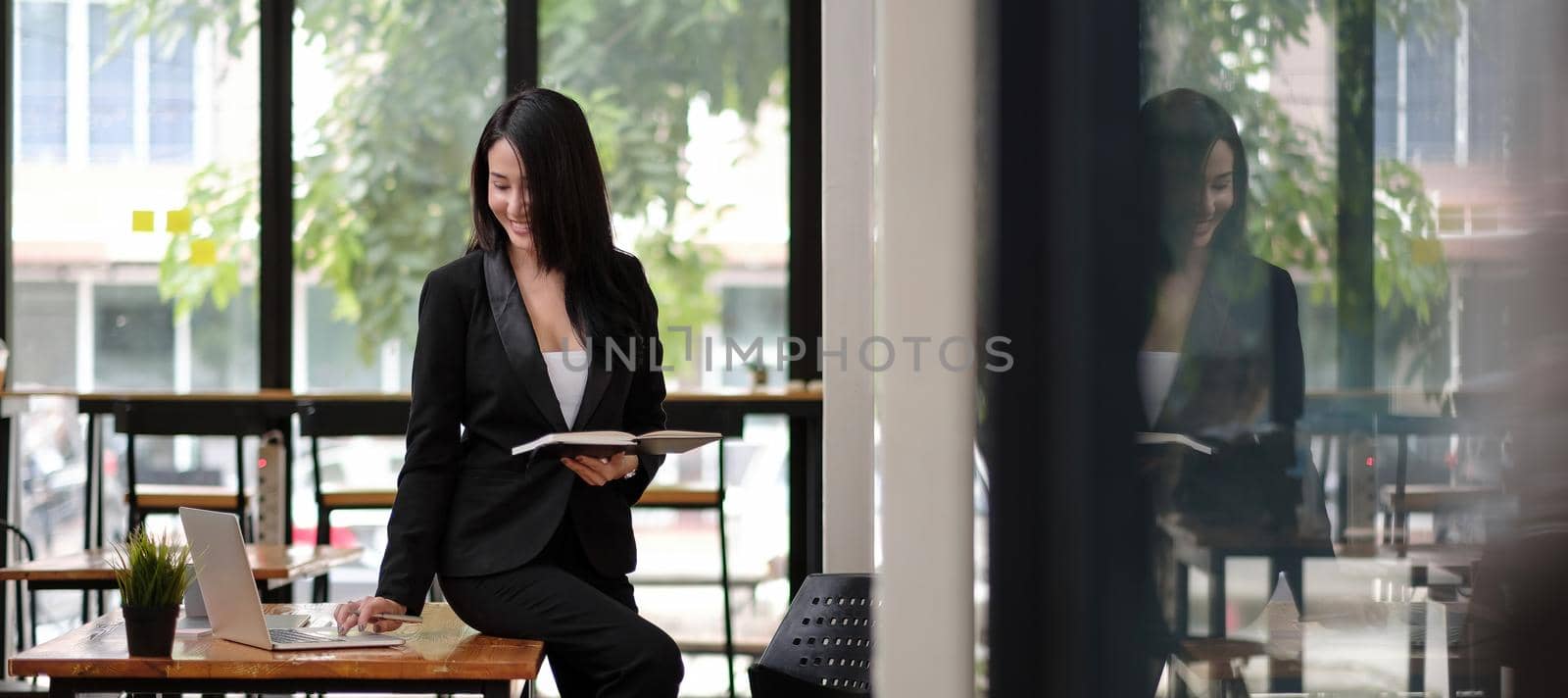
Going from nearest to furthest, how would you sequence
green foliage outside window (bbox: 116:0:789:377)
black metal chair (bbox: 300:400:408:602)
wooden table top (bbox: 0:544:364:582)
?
wooden table top (bbox: 0:544:364:582) → black metal chair (bbox: 300:400:408:602) → green foliage outside window (bbox: 116:0:789:377)

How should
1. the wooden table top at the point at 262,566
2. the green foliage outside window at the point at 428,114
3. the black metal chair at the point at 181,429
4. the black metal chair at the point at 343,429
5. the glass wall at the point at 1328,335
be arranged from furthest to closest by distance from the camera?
the green foliage outside window at the point at 428,114 < the black metal chair at the point at 343,429 < the black metal chair at the point at 181,429 < the wooden table top at the point at 262,566 < the glass wall at the point at 1328,335

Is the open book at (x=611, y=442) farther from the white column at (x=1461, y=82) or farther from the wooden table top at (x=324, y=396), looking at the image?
the wooden table top at (x=324, y=396)

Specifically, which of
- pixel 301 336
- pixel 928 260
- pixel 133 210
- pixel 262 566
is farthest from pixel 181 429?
pixel 928 260

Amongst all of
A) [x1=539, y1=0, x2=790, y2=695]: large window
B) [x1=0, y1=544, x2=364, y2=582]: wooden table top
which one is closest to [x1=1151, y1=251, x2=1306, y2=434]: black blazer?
[x1=0, y1=544, x2=364, y2=582]: wooden table top

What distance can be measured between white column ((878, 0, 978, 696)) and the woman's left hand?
165 centimetres

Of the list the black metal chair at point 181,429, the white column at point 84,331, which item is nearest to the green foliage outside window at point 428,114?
the white column at point 84,331

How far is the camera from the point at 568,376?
2.23 m

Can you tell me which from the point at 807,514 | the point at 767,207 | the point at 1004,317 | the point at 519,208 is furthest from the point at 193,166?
the point at 1004,317

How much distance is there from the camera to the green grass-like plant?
1845 mm

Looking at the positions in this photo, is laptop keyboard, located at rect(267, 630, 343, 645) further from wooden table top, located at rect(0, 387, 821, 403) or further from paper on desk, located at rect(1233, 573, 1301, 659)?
wooden table top, located at rect(0, 387, 821, 403)

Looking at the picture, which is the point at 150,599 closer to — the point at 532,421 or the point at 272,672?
the point at 272,672

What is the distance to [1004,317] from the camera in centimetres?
49

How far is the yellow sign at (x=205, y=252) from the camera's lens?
5.04 meters

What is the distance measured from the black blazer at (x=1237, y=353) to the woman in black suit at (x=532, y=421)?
5.61 ft
